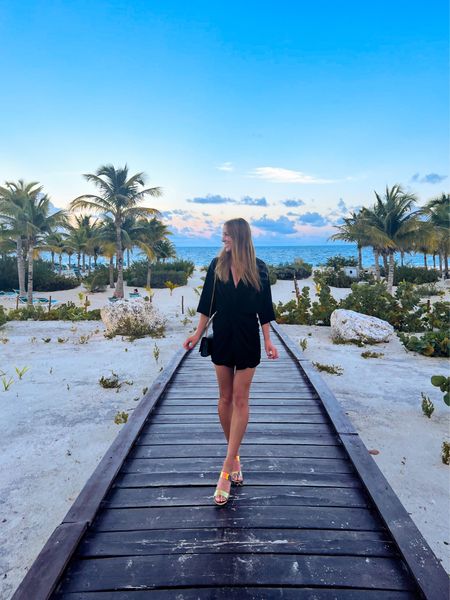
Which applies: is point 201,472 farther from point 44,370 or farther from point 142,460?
point 44,370

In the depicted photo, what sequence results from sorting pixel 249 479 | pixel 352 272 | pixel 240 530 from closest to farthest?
pixel 240 530, pixel 249 479, pixel 352 272

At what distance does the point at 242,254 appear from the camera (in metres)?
2.95

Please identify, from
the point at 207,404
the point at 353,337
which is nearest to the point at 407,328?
the point at 353,337

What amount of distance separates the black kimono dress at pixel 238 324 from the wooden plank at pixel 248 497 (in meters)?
1.09

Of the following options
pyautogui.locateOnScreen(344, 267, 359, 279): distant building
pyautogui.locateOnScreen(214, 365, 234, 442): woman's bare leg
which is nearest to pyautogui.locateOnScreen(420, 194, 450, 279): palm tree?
pyautogui.locateOnScreen(344, 267, 359, 279): distant building

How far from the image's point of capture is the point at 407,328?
46.4 ft

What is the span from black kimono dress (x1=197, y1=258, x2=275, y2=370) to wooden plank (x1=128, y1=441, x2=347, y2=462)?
1.32 m

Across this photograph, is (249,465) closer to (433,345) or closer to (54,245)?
(433,345)

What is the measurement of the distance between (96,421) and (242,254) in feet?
15.8

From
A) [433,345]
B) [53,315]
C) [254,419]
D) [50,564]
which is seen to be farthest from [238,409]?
[53,315]

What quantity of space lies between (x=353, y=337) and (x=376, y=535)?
33.6 feet

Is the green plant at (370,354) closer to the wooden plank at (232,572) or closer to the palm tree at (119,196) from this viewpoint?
the wooden plank at (232,572)

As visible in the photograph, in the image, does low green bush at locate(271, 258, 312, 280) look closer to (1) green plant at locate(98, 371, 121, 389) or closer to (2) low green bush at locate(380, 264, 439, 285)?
(2) low green bush at locate(380, 264, 439, 285)

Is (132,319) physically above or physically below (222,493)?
above
